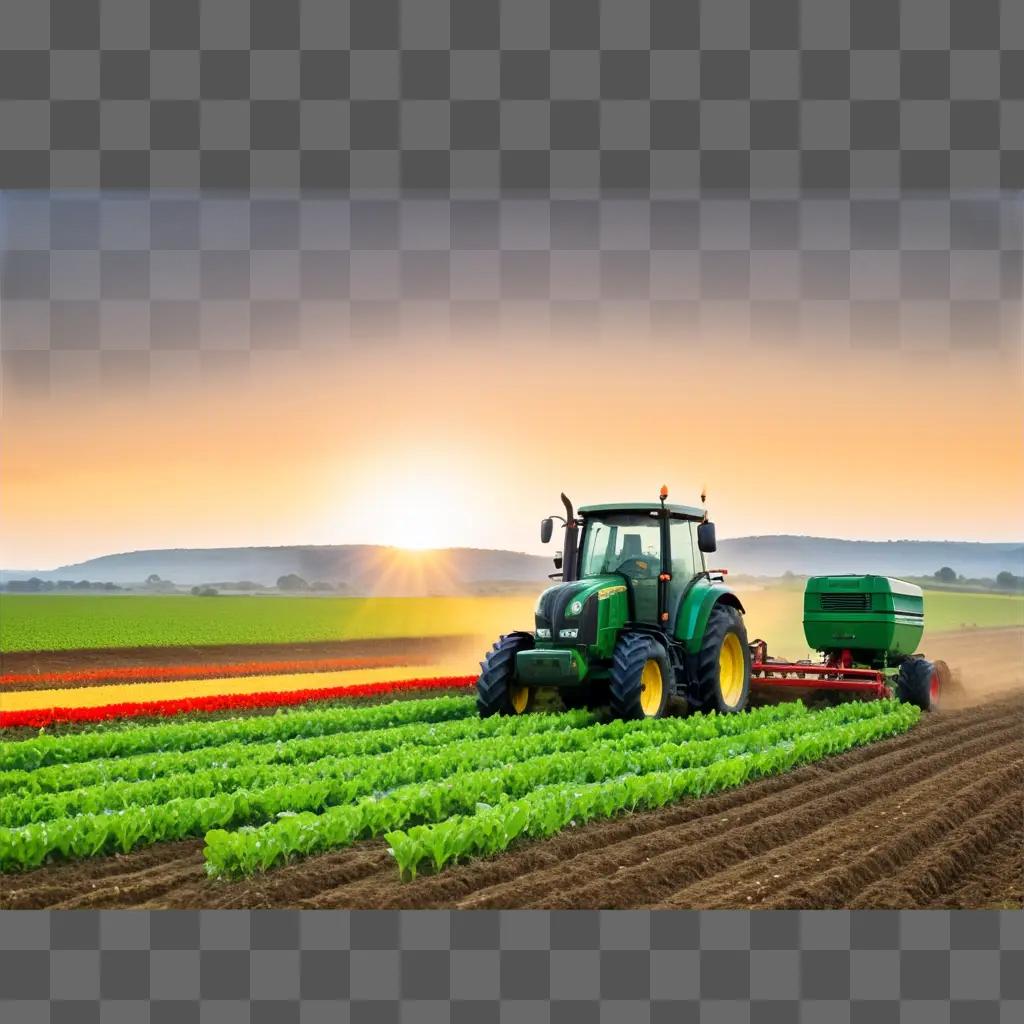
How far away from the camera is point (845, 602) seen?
19062mm

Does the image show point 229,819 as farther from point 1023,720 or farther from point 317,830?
point 1023,720

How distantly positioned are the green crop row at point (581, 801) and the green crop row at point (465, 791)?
169mm

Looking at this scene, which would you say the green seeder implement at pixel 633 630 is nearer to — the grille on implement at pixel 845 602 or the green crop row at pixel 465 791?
the green crop row at pixel 465 791

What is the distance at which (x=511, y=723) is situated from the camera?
1499 cm

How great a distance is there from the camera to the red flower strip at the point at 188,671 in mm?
26750

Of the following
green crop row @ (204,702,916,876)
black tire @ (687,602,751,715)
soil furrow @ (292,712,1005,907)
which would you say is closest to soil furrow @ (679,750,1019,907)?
soil furrow @ (292,712,1005,907)

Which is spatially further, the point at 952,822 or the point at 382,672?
the point at 382,672

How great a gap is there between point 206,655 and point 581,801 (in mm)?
28036

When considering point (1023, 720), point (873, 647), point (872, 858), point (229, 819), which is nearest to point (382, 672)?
point (873, 647)

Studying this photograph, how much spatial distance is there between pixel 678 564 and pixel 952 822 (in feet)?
22.1

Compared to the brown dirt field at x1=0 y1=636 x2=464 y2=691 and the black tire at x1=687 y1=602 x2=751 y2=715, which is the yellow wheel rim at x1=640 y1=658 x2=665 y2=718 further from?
the brown dirt field at x1=0 y1=636 x2=464 y2=691

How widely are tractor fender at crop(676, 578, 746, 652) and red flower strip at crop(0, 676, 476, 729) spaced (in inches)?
361

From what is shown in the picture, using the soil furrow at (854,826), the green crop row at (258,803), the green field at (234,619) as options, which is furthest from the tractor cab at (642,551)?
the green field at (234,619)

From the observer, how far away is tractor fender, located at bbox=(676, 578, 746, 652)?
628 inches
